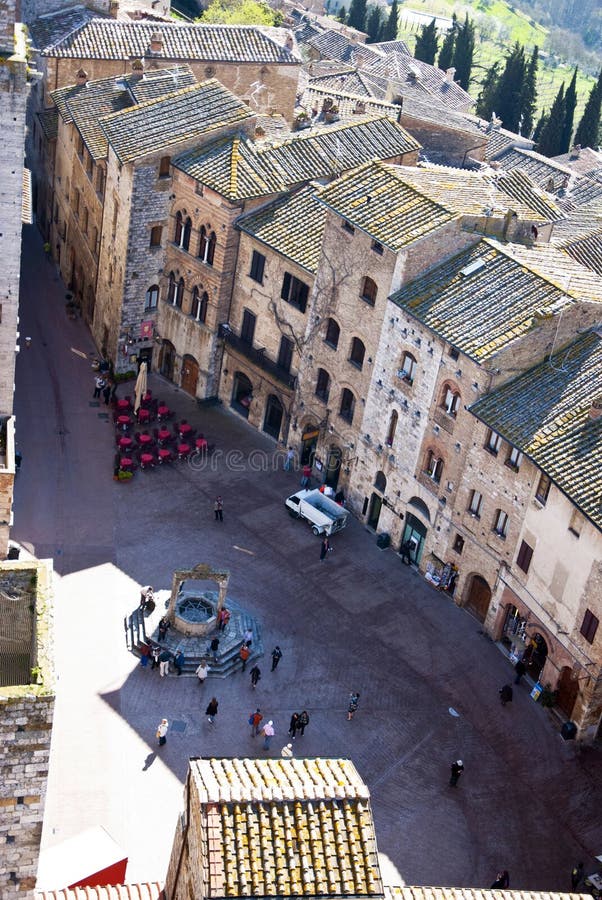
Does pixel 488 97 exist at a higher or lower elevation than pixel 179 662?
lower

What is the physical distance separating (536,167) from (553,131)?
2433cm

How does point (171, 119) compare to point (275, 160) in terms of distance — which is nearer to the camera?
point (275, 160)

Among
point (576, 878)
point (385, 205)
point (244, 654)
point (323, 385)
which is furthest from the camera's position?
point (323, 385)

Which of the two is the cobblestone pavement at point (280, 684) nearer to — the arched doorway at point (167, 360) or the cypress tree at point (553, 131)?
the arched doorway at point (167, 360)

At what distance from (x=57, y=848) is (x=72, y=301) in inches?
1804

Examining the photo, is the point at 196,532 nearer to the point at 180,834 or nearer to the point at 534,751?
the point at 534,751

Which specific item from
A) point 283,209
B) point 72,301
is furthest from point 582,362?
point 72,301

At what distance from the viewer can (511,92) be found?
420 ft

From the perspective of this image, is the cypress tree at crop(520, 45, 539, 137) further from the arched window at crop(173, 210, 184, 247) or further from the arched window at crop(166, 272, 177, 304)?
the arched window at crop(173, 210, 184, 247)

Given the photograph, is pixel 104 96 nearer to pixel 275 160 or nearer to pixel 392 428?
pixel 275 160

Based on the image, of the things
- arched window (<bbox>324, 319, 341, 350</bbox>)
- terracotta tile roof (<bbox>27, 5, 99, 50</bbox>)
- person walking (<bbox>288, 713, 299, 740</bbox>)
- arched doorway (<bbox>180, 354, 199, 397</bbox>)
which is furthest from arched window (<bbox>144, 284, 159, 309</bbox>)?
person walking (<bbox>288, 713, 299, 740</bbox>)

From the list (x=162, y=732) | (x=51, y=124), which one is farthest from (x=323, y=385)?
(x=51, y=124)

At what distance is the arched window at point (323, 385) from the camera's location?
218ft

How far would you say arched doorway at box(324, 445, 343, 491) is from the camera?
219 feet
